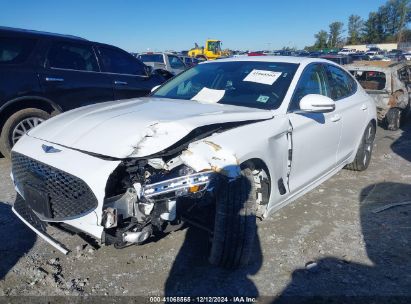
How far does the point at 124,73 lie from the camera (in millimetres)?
6363

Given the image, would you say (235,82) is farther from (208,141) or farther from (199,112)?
(208,141)

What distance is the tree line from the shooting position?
8912 centimetres

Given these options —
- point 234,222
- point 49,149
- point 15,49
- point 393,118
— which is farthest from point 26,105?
point 393,118

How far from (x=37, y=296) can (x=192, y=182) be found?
137 cm

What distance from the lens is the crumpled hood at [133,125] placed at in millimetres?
2482

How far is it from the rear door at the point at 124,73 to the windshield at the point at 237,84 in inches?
83.6

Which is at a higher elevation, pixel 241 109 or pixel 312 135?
pixel 241 109

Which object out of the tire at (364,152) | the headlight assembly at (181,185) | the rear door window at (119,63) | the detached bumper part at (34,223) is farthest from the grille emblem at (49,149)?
the tire at (364,152)

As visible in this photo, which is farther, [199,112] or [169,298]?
[199,112]

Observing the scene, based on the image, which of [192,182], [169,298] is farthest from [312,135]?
[169,298]

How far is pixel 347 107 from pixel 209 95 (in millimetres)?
1778

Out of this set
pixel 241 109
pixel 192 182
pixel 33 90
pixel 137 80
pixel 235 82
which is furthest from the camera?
pixel 137 80

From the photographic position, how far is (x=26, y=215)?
2.88 m

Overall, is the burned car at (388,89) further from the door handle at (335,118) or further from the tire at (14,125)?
the tire at (14,125)
